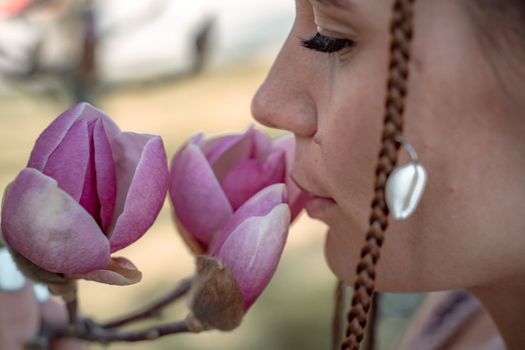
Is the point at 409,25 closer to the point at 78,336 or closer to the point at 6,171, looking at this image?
the point at 78,336

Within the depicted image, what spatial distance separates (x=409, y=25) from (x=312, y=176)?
0.19 m

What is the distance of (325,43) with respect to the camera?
2.39 feet

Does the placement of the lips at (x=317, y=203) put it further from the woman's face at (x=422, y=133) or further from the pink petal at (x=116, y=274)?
the pink petal at (x=116, y=274)

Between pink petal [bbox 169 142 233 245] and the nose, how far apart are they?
7 centimetres

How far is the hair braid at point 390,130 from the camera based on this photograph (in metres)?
0.61

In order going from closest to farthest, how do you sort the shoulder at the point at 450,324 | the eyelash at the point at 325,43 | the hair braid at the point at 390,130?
1. the hair braid at the point at 390,130
2. the eyelash at the point at 325,43
3. the shoulder at the point at 450,324

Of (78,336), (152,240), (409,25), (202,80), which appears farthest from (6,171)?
(409,25)

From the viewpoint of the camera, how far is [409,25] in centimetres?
61

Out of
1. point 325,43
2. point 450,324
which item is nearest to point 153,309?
point 325,43

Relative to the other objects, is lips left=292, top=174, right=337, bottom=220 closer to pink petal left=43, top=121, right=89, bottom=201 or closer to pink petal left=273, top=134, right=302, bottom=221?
pink petal left=273, top=134, right=302, bottom=221

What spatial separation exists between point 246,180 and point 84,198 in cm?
17

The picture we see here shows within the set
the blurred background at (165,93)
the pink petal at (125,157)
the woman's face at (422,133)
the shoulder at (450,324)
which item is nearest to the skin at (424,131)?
the woman's face at (422,133)

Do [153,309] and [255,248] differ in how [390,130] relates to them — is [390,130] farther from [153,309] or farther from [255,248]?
[153,309]

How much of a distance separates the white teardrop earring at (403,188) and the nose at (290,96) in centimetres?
14
